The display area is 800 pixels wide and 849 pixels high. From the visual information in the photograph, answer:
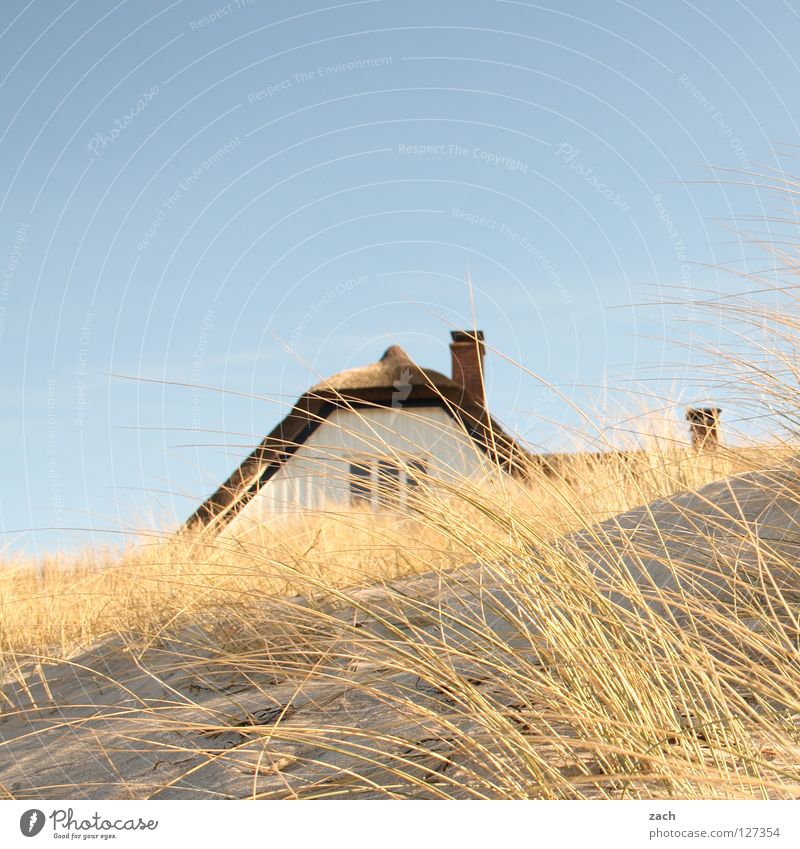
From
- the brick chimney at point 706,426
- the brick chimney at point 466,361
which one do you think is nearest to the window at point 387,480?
the brick chimney at point 706,426

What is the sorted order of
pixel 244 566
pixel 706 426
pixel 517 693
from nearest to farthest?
pixel 517 693 < pixel 706 426 < pixel 244 566

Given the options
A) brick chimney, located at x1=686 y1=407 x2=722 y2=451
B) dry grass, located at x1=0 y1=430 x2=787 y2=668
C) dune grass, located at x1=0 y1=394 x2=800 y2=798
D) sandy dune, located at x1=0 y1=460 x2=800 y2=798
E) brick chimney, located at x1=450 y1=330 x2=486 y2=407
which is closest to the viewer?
dune grass, located at x1=0 y1=394 x2=800 y2=798

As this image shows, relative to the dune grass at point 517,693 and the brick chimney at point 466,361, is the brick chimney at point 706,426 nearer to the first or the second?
the dune grass at point 517,693

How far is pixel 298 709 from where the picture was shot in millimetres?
2107

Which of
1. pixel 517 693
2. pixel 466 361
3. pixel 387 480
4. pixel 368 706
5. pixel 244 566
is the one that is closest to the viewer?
pixel 517 693

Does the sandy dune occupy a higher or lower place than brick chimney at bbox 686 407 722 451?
lower

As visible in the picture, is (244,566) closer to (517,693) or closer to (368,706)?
(368,706)

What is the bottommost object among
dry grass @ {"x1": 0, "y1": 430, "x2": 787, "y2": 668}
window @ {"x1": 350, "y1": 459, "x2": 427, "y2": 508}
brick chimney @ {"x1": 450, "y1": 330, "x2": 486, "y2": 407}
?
dry grass @ {"x1": 0, "y1": 430, "x2": 787, "y2": 668}

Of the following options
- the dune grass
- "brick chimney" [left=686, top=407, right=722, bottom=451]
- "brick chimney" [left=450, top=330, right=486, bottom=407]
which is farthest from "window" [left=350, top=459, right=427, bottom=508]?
"brick chimney" [left=450, top=330, right=486, bottom=407]

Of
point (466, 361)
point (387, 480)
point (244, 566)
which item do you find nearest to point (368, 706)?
point (387, 480)

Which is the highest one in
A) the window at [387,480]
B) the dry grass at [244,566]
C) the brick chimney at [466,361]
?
the brick chimney at [466,361]

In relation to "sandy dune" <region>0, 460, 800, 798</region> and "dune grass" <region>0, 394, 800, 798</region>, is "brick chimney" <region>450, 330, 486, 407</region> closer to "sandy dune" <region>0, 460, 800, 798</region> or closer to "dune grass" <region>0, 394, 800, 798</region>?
"sandy dune" <region>0, 460, 800, 798</region>

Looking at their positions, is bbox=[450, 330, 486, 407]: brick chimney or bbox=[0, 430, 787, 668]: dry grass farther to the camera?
bbox=[450, 330, 486, 407]: brick chimney
